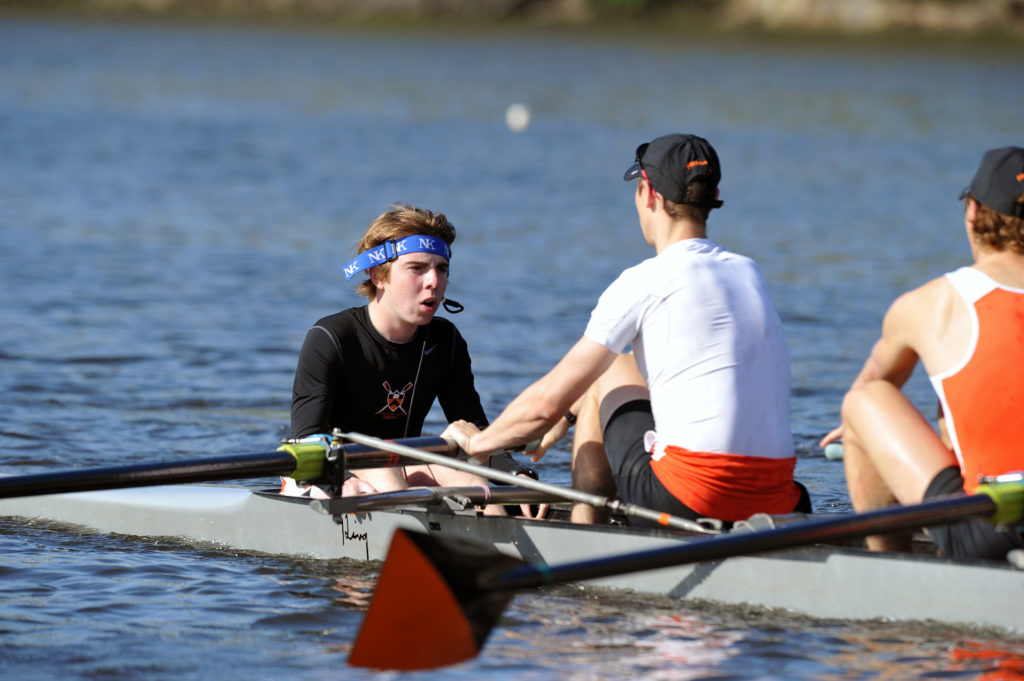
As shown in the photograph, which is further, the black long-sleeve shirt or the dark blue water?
the black long-sleeve shirt

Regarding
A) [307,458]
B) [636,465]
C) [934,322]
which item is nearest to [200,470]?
[307,458]

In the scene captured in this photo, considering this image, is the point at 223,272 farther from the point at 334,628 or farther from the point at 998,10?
the point at 998,10

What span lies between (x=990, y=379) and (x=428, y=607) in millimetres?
2198

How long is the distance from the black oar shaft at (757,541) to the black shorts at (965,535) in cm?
20

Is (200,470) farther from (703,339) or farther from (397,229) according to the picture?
(703,339)

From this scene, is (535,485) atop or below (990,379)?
below

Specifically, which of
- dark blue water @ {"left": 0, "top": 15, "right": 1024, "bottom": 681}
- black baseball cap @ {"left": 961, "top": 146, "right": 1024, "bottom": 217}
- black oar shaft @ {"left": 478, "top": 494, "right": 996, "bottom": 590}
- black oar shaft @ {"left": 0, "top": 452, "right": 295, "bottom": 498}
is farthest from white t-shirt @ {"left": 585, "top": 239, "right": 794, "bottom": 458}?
black oar shaft @ {"left": 0, "top": 452, "right": 295, "bottom": 498}

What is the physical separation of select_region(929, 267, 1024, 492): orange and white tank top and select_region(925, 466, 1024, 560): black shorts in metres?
0.11

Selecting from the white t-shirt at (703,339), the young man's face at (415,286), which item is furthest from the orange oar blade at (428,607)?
the young man's face at (415,286)

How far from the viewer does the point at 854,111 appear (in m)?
36.4

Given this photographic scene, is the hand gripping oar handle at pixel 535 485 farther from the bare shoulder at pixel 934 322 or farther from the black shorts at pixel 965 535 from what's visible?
the bare shoulder at pixel 934 322

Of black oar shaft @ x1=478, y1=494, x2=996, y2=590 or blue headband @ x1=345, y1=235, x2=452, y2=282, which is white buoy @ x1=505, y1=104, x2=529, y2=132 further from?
black oar shaft @ x1=478, y1=494, x2=996, y2=590

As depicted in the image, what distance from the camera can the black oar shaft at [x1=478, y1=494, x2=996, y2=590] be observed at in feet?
16.3

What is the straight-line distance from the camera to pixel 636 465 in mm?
6070
